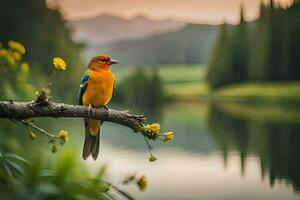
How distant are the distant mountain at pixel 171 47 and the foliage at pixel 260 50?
319 millimetres

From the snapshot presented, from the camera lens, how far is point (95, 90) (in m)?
1.87

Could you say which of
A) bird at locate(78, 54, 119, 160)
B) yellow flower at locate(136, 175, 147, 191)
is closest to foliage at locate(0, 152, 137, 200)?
yellow flower at locate(136, 175, 147, 191)

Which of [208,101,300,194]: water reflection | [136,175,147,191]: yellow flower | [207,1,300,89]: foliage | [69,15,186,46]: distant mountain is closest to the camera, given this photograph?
[136,175,147,191]: yellow flower

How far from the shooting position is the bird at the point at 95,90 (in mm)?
1860

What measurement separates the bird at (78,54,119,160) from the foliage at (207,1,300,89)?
5016 mm

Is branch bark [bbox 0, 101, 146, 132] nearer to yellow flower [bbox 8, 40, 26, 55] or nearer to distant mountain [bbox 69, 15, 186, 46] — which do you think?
yellow flower [bbox 8, 40, 26, 55]

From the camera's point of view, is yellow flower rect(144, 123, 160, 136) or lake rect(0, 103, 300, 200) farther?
lake rect(0, 103, 300, 200)

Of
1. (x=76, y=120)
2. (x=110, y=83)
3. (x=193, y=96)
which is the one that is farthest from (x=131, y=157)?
(x=110, y=83)

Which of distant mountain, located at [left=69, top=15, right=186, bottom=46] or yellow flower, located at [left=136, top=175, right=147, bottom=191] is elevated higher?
distant mountain, located at [left=69, top=15, right=186, bottom=46]

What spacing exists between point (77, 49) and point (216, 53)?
1491mm

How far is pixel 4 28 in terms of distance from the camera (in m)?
6.17

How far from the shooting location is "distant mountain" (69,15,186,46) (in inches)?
285

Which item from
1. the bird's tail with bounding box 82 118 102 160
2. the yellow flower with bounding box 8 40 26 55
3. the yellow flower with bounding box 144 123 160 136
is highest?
the bird's tail with bounding box 82 118 102 160

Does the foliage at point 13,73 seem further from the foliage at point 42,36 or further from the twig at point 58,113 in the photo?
the foliage at point 42,36
